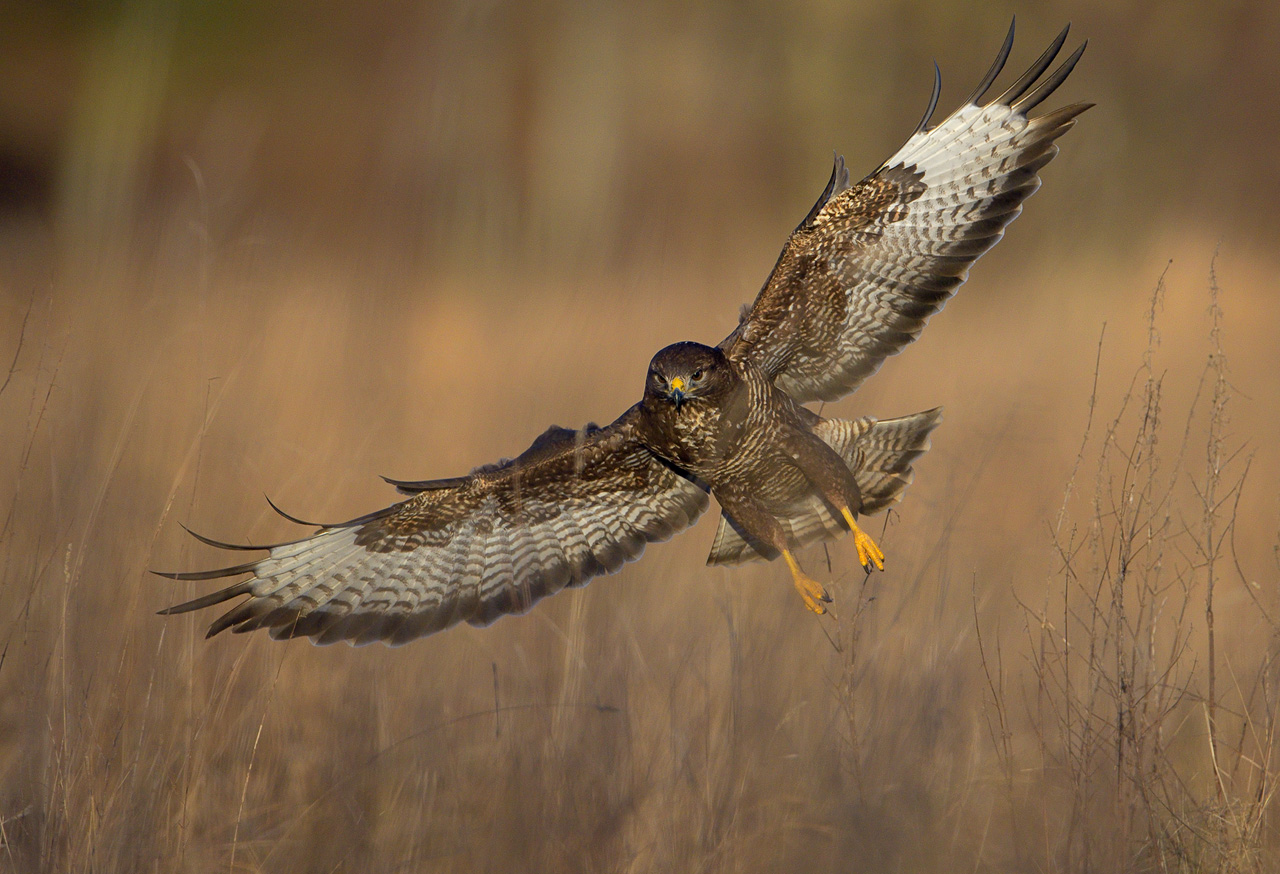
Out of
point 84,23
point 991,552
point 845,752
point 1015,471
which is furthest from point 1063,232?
point 84,23

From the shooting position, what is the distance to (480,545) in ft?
13.0

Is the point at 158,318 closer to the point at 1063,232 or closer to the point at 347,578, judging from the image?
the point at 347,578

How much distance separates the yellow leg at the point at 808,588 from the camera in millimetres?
3467

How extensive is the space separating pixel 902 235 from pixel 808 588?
137 cm

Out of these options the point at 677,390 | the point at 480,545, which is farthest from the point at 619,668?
the point at 677,390

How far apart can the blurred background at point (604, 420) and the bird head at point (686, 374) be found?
0.90 m

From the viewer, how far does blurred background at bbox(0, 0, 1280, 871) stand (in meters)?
2.99

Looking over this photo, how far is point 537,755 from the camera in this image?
129 inches

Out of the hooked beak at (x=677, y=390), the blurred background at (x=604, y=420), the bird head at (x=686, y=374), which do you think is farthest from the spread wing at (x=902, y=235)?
the blurred background at (x=604, y=420)

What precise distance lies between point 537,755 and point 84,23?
44.1 ft

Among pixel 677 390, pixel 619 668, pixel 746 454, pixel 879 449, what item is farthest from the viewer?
pixel 879 449

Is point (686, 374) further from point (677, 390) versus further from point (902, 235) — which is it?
point (902, 235)

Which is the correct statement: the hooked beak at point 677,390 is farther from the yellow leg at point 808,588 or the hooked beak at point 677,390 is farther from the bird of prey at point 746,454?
the yellow leg at point 808,588

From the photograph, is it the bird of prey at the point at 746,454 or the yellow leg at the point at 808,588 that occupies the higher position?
the bird of prey at the point at 746,454
